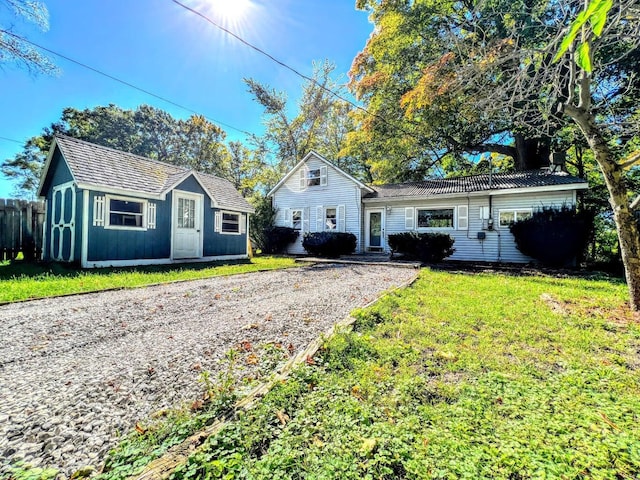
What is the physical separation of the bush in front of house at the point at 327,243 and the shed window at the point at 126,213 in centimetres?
703

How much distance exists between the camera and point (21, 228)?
9867mm

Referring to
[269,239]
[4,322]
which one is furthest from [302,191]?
[4,322]

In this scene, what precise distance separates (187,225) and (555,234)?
13.7 meters

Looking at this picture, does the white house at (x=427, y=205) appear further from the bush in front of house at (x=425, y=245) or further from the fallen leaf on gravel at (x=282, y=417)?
the fallen leaf on gravel at (x=282, y=417)

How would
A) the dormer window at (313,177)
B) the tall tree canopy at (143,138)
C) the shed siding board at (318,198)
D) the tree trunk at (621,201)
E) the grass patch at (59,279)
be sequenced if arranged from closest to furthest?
the tree trunk at (621,201), the grass patch at (59,279), the shed siding board at (318,198), the dormer window at (313,177), the tall tree canopy at (143,138)

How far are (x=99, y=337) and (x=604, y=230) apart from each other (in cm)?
2125

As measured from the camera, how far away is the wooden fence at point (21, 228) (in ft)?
31.2

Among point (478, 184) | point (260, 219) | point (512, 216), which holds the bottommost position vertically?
point (512, 216)

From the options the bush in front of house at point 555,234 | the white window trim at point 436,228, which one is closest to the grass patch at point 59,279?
the white window trim at point 436,228

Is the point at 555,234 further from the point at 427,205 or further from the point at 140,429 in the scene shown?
the point at 140,429

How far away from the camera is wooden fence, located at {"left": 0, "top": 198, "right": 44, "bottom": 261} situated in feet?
31.2

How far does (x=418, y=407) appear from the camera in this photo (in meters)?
1.96

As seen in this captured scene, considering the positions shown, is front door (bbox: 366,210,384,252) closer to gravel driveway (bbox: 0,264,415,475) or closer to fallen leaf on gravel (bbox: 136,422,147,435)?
gravel driveway (bbox: 0,264,415,475)

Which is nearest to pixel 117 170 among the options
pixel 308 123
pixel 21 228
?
pixel 21 228
